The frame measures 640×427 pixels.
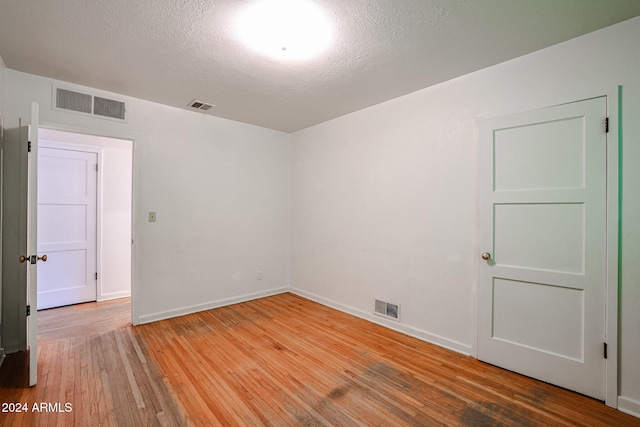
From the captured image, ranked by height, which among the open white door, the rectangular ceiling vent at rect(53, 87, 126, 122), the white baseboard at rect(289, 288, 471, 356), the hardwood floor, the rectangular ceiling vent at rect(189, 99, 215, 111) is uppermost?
the rectangular ceiling vent at rect(189, 99, 215, 111)

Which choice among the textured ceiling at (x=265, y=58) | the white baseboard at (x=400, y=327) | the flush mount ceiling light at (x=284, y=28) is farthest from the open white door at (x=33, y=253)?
the white baseboard at (x=400, y=327)

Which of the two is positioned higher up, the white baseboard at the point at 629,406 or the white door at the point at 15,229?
the white door at the point at 15,229

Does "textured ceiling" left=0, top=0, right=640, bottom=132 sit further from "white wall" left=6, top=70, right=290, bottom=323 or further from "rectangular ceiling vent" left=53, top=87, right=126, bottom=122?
"white wall" left=6, top=70, right=290, bottom=323

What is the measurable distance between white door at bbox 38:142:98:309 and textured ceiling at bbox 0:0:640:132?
178 cm

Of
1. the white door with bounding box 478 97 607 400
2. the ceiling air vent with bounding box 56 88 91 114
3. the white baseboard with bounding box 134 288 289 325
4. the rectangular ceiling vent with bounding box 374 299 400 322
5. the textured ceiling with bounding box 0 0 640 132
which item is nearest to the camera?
the textured ceiling with bounding box 0 0 640 132

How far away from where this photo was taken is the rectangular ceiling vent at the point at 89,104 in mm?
2900

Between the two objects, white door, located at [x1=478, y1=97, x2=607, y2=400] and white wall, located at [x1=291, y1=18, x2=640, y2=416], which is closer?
white wall, located at [x1=291, y1=18, x2=640, y2=416]

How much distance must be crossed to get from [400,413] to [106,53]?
350cm

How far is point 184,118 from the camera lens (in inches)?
146

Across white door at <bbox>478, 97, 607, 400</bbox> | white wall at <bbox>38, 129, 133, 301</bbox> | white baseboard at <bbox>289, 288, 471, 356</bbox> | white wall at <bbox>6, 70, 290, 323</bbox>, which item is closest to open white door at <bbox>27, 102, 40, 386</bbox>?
white wall at <bbox>6, 70, 290, 323</bbox>

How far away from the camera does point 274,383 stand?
2.24 meters

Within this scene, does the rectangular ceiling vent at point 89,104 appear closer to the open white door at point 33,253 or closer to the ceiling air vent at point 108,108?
the ceiling air vent at point 108,108

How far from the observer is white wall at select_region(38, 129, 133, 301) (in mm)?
4398

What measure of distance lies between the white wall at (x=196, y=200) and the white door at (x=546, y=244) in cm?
302
